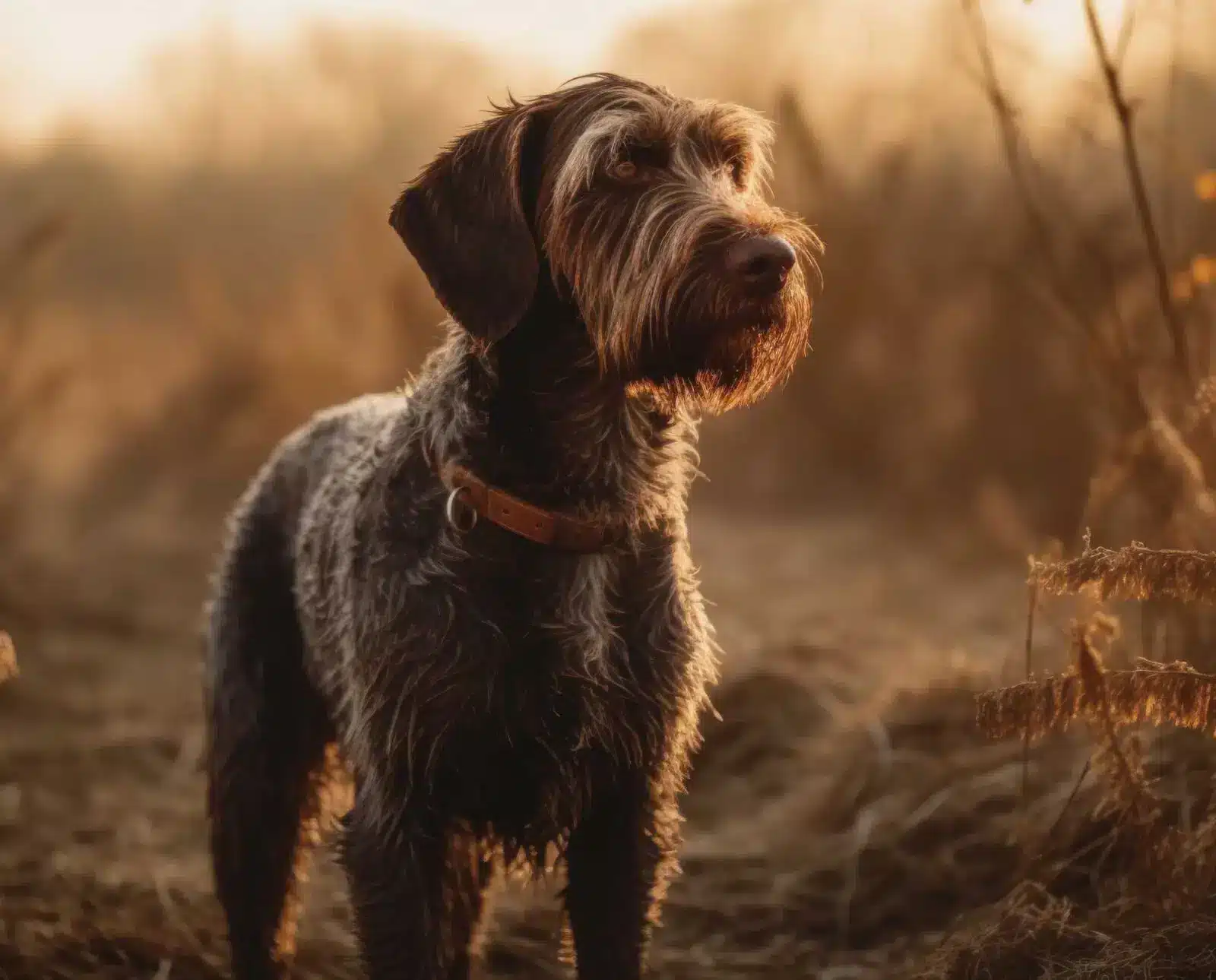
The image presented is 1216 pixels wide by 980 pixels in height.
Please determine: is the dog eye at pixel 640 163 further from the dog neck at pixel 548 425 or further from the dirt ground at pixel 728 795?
the dirt ground at pixel 728 795

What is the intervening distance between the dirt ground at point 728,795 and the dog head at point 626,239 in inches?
76.7

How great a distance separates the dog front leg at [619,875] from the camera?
3342 millimetres

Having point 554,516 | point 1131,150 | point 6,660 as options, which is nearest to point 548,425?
point 554,516

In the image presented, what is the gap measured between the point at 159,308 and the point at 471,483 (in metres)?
7.96

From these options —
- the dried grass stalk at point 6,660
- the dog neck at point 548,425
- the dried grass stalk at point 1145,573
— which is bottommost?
the dried grass stalk at point 6,660

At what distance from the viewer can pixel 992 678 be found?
527 centimetres

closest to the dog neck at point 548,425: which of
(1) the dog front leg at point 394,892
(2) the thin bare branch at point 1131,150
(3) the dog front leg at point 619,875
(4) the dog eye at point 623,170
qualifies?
(4) the dog eye at point 623,170

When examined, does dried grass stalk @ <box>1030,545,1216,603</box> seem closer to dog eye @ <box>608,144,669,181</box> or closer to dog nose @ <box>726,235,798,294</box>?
dog nose @ <box>726,235,798,294</box>

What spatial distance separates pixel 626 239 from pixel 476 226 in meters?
0.38

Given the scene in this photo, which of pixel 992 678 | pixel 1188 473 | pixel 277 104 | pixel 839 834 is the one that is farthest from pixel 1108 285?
pixel 277 104

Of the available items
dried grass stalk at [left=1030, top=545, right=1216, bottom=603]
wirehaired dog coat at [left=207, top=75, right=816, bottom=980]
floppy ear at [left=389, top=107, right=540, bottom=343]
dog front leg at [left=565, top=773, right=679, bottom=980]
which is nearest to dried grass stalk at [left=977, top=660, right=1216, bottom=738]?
dried grass stalk at [left=1030, top=545, right=1216, bottom=603]

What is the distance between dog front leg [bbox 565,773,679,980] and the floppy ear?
1.23 m

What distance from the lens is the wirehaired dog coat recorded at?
309 centimetres

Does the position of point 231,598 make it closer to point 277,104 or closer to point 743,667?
point 743,667
